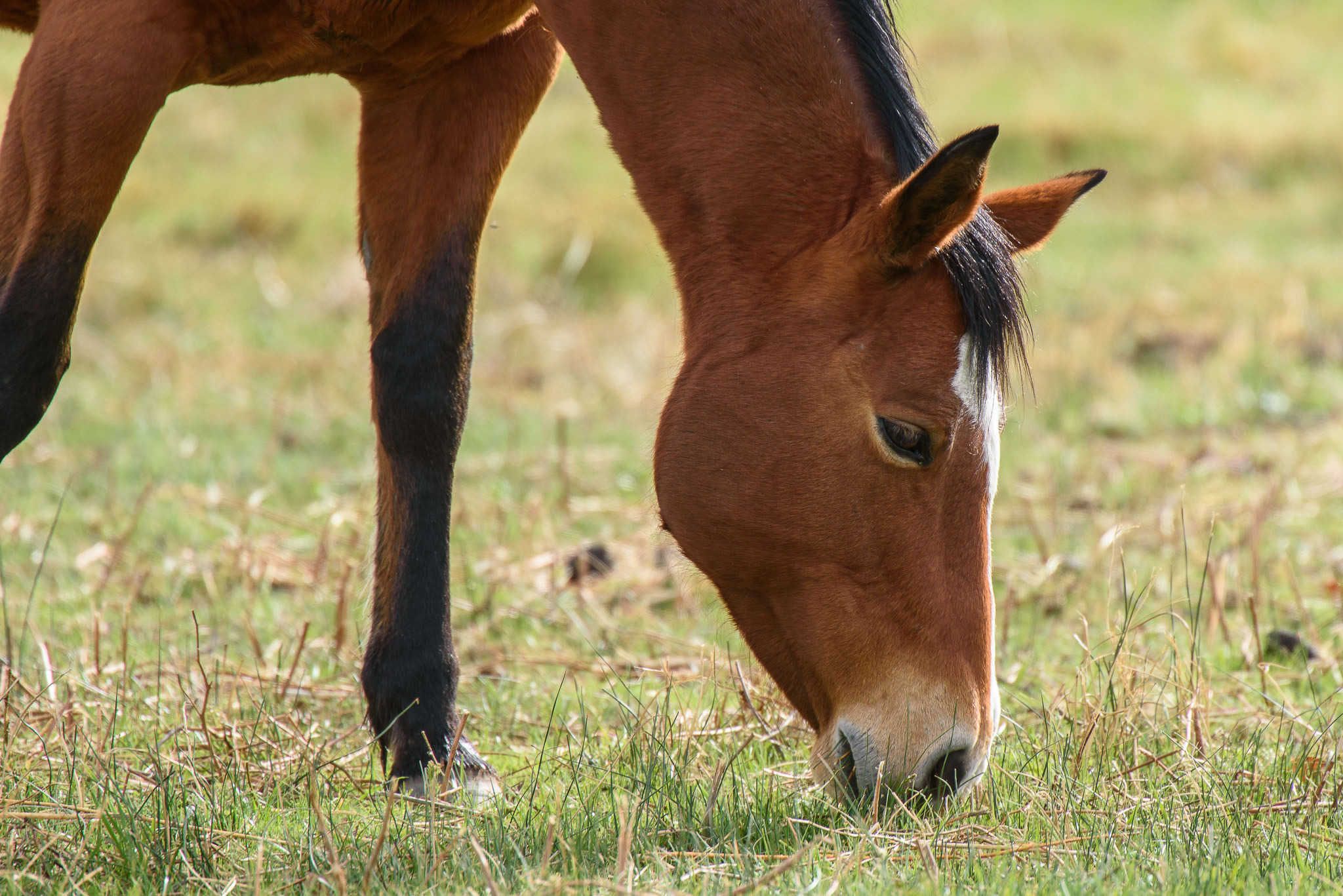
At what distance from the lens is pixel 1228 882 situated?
6.56 feet

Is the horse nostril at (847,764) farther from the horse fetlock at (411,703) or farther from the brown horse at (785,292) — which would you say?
the horse fetlock at (411,703)

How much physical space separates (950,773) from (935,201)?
99cm

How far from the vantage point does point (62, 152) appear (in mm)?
2439

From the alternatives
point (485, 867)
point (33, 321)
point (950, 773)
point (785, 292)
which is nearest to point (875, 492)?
point (785, 292)

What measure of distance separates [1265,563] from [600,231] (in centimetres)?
620

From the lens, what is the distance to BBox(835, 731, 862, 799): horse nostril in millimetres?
2316

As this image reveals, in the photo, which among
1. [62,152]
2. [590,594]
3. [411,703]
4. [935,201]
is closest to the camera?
[935,201]

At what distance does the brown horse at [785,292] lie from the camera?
2.29 meters

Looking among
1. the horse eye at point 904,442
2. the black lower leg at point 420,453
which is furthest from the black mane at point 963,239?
the black lower leg at point 420,453

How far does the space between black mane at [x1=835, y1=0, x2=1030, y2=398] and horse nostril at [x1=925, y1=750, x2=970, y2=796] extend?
655 mm

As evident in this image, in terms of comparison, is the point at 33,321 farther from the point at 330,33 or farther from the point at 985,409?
the point at 985,409

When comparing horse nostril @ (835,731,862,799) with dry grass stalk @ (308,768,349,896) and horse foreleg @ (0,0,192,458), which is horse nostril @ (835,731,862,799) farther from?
horse foreleg @ (0,0,192,458)

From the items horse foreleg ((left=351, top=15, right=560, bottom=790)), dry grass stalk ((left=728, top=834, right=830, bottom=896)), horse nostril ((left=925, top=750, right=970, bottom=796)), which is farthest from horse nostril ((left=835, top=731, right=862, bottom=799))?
horse foreleg ((left=351, top=15, right=560, bottom=790))

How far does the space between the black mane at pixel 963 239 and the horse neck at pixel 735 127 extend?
0.04m
